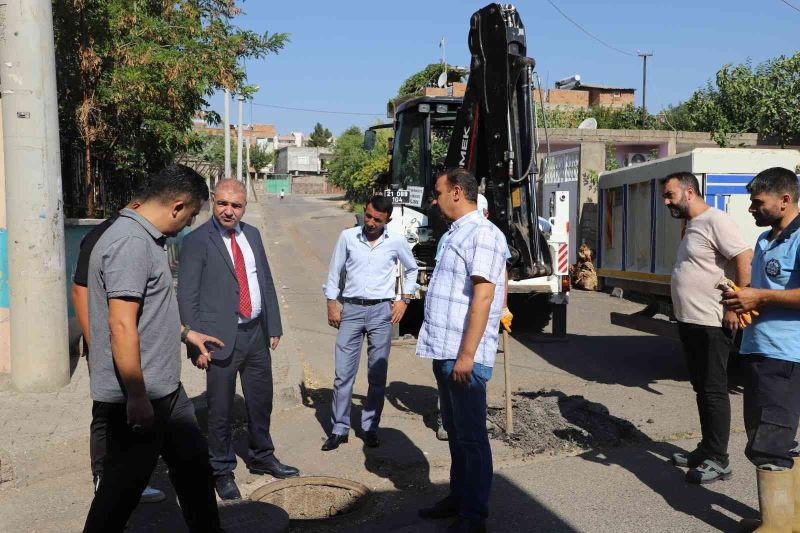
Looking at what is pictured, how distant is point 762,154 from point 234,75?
7738 millimetres

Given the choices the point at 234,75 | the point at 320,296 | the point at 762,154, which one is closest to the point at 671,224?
the point at 762,154

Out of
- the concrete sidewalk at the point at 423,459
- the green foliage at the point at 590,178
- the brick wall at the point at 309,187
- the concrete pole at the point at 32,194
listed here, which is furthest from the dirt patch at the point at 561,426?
the brick wall at the point at 309,187

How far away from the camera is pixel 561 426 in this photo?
641cm

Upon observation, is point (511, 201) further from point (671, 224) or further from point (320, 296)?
point (320, 296)

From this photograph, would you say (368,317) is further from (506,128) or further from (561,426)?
(506,128)

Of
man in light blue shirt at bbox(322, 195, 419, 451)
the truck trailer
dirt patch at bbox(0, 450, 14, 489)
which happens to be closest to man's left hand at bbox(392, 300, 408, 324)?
man in light blue shirt at bbox(322, 195, 419, 451)

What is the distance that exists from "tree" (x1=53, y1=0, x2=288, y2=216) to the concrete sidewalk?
4336mm

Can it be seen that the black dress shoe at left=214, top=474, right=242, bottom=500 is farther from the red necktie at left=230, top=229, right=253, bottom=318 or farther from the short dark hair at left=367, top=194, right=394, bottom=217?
the short dark hair at left=367, top=194, right=394, bottom=217

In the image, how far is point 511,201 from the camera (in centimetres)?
938

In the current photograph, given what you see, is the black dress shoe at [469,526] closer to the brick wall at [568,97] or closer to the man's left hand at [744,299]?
the man's left hand at [744,299]

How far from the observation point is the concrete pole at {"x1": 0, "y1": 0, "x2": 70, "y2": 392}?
21.6ft

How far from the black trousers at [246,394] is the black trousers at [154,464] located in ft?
3.58

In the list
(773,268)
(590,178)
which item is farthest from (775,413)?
(590,178)

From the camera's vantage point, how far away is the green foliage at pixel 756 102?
63.2ft
